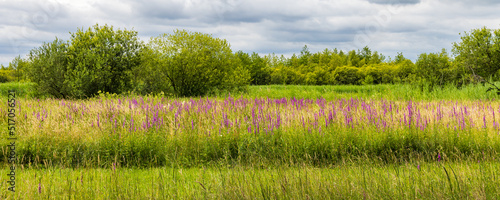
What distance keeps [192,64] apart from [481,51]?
87.5 feet

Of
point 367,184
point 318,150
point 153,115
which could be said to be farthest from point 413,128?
point 153,115

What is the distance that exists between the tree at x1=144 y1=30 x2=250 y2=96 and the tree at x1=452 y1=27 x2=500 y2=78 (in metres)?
21.7

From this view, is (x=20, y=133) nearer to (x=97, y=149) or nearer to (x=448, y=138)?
(x=97, y=149)

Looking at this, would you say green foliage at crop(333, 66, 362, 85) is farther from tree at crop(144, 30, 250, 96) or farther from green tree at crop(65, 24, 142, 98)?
green tree at crop(65, 24, 142, 98)

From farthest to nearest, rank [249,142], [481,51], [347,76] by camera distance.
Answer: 1. [347,76]
2. [481,51]
3. [249,142]

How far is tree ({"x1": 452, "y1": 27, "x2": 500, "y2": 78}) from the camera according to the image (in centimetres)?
3097

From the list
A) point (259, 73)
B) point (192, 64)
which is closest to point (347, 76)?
point (259, 73)

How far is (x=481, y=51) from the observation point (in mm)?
31844

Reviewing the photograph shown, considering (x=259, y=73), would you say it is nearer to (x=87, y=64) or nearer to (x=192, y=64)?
(x=192, y=64)

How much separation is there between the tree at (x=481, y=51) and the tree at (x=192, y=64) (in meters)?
21.7

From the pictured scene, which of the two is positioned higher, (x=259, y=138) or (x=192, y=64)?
(x=192, y=64)

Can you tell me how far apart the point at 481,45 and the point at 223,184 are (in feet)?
116

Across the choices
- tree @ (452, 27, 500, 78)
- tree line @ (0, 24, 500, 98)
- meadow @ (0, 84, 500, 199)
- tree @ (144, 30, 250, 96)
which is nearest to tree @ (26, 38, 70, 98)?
tree line @ (0, 24, 500, 98)

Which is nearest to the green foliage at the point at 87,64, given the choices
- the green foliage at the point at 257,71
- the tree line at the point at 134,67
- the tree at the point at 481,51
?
the tree line at the point at 134,67
